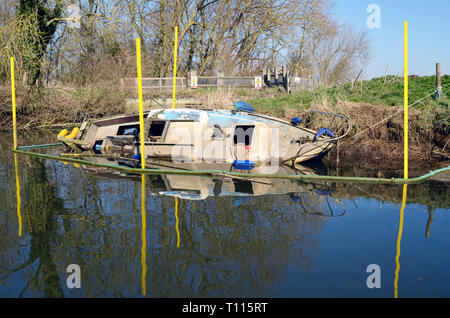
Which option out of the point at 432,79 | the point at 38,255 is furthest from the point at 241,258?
the point at 432,79

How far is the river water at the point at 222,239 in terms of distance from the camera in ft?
15.9

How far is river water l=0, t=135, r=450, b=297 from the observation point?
4.84m

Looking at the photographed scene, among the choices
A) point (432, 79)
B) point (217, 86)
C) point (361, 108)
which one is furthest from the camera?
point (217, 86)

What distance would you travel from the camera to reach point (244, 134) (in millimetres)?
12266

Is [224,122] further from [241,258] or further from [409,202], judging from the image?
[241,258]

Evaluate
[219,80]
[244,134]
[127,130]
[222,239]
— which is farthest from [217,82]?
[222,239]

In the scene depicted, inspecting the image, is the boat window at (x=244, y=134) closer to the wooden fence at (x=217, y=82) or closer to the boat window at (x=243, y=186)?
the boat window at (x=243, y=186)

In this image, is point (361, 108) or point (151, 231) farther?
point (361, 108)

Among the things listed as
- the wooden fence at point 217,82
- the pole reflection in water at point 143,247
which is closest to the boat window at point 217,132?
the pole reflection in water at point 143,247

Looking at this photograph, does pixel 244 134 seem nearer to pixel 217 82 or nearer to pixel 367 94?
pixel 367 94

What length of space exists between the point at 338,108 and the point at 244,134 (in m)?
4.93

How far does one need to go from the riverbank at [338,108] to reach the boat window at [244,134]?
369 centimetres
